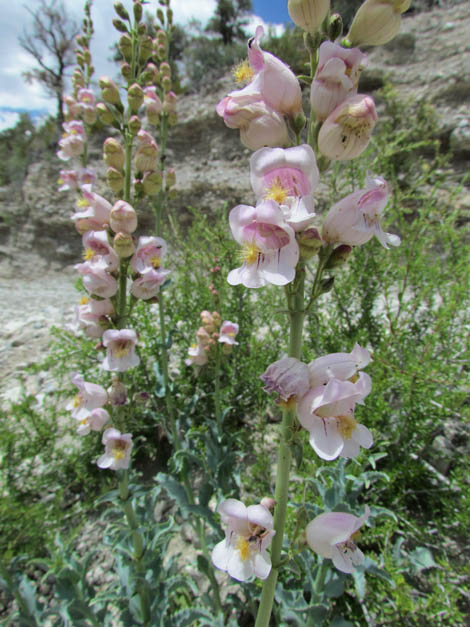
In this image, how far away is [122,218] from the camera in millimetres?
1555

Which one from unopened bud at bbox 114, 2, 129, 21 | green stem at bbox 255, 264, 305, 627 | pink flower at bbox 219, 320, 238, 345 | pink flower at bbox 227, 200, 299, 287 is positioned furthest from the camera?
pink flower at bbox 219, 320, 238, 345

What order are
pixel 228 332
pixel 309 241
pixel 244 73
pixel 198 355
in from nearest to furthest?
pixel 309 241, pixel 244 73, pixel 228 332, pixel 198 355

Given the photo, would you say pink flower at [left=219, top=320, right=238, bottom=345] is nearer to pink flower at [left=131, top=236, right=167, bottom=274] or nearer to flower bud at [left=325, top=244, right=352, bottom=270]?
pink flower at [left=131, top=236, right=167, bottom=274]

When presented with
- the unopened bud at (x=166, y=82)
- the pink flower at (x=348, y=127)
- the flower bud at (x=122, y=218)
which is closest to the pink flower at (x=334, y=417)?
the pink flower at (x=348, y=127)

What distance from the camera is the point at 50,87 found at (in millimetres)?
11641

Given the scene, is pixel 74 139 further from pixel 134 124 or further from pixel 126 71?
pixel 134 124

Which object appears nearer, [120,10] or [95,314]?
[95,314]

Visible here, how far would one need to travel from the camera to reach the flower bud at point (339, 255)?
0.92m

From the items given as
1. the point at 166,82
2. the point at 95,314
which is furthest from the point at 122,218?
the point at 166,82

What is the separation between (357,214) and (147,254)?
1080 mm

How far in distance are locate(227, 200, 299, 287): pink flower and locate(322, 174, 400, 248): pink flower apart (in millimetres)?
145

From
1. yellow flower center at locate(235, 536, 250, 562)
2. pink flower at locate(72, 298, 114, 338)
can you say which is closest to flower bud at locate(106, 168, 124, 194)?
pink flower at locate(72, 298, 114, 338)

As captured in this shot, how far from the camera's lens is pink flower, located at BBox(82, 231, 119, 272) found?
1.56 m

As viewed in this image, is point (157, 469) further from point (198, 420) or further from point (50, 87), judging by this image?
point (50, 87)
